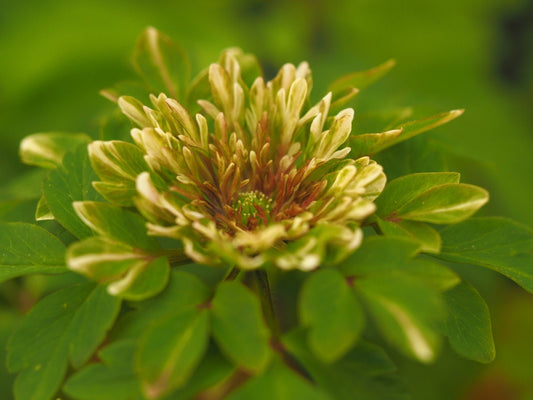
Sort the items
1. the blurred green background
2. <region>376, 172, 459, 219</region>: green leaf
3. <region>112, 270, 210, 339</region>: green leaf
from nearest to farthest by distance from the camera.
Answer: <region>112, 270, 210, 339</region>: green leaf, <region>376, 172, 459, 219</region>: green leaf, the blurred green background

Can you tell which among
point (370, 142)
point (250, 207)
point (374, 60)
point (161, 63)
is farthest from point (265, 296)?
point (374, 60)

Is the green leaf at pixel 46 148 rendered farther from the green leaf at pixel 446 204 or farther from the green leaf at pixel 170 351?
the green leaf at pixel 446 204

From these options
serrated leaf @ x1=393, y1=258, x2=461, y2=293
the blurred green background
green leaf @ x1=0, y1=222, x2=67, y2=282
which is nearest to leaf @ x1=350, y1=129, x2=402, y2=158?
serrated leaf @ x1=393, y1=258, x2=461, y2=293

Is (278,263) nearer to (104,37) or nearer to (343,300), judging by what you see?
(343,300)

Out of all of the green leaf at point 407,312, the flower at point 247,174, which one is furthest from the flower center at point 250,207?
the green leaf at point 407,312

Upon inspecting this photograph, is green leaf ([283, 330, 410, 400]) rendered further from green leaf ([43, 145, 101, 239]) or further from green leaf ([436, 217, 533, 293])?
green leaf ([43, 145, 101, 239])

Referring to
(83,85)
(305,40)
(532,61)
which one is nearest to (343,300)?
(83,85)

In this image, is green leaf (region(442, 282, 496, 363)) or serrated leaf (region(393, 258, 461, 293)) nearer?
serrated leaf (region(393, 258, 461, 293))
